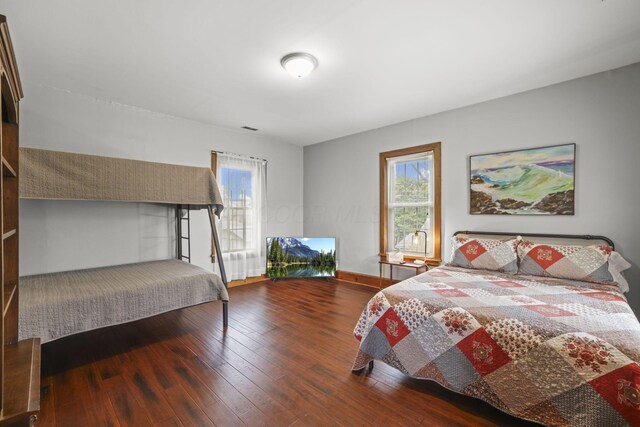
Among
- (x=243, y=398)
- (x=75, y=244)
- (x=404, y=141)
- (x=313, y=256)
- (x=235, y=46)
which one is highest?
(x=235, y=46)

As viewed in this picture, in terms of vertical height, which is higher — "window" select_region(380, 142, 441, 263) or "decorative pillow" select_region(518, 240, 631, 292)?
"window" select_region(380, 142, 441, 263)

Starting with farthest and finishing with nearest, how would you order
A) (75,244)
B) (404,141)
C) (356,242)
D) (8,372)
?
(356,242) < (404,141) < (75,244) < (8,372)

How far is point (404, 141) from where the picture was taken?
431cm

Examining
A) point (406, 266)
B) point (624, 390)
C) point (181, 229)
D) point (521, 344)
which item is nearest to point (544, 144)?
point (406, 266)

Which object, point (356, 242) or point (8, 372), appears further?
point (356, 242)

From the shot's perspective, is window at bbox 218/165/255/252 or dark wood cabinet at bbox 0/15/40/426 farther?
window at bbox 218/165/255/252

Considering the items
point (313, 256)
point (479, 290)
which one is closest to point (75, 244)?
point (313, 256)

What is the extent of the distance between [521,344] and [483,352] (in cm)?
21

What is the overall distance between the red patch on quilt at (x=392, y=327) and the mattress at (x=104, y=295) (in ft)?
5.48

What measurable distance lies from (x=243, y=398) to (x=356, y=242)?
333cm

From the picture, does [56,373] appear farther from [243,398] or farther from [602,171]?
[602,171]

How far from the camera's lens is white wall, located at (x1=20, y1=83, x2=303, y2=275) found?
303 cm

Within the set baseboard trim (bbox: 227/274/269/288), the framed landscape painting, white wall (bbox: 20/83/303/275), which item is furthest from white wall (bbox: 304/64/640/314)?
white wall (bbox: 20/83/303/275)

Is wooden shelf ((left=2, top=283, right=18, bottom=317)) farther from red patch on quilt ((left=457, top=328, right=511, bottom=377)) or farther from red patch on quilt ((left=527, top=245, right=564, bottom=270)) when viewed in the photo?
red patch on quilt ((left=527, top=245, right=564, bottom=270))
